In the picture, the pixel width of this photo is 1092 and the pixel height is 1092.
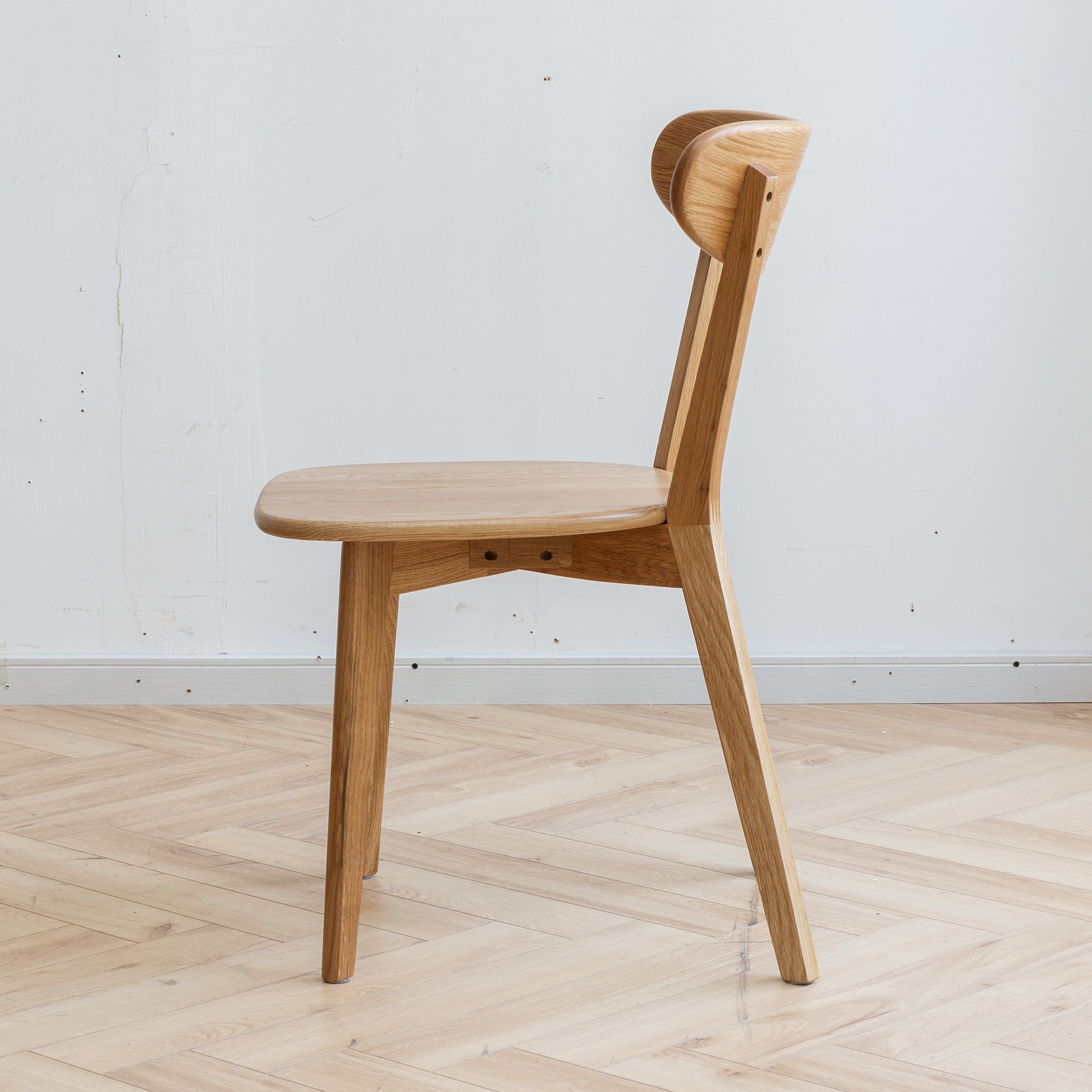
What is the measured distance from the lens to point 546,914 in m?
1.07

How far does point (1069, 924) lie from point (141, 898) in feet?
2.60

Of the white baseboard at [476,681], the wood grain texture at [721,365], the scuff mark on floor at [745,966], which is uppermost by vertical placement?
the wood grain texture at [721,365]

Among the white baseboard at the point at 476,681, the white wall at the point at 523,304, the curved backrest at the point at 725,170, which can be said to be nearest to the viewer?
the curved backrest at the point at 725,170

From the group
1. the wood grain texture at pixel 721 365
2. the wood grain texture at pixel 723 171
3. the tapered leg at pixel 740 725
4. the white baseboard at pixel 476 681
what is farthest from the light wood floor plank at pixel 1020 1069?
the white baseboard at pixel 476 681

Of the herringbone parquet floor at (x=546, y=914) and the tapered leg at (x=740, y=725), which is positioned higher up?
the tapered leg at (x=740, y=725)

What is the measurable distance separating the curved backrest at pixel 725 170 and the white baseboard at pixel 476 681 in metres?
0.95

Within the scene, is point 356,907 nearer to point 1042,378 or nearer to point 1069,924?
point 1069,924

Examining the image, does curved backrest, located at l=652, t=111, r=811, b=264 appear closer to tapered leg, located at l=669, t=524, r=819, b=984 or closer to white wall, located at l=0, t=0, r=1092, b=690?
tapered leg, located at l=669, t=524, r=819, b=984

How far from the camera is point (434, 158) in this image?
5.43ft

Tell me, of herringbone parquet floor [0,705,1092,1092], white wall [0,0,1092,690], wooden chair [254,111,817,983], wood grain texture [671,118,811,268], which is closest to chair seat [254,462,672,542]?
wooden chair [254,111,817,983]

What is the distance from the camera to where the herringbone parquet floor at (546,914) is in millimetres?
847

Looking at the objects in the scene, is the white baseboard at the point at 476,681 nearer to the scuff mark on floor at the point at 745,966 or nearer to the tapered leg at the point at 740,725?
the scuff mark on floor at the point at 745,966

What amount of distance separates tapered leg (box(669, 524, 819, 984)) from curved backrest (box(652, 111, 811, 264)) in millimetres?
211

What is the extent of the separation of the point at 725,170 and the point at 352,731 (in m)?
0.47
